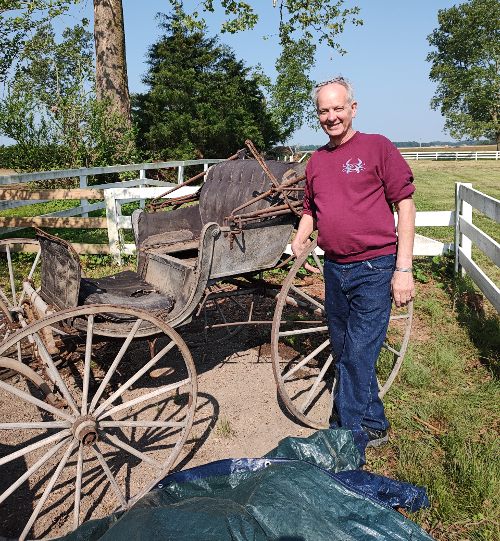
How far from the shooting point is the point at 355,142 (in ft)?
9.36

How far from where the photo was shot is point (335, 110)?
2789 millimetres

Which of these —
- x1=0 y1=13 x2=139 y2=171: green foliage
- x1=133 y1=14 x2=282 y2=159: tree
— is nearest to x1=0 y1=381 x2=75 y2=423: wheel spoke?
x1=0 y1=13 x2=139 y2=171: green foliage

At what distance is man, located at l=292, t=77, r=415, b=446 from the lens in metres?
2.79

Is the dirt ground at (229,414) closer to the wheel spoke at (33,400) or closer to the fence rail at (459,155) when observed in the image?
the wheel spoke at (33,400)

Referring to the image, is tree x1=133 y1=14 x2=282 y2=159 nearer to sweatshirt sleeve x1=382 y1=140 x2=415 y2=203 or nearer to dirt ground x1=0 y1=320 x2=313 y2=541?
dirt ground x1=0 y1=320 x2=313 y2=541

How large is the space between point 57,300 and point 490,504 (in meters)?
2.50

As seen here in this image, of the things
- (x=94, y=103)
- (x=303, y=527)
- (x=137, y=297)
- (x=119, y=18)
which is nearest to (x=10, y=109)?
(x=94, y=103)

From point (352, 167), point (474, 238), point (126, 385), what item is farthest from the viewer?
point (474, 238)

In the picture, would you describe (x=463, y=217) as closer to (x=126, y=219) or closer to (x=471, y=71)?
(x=126, y=219)

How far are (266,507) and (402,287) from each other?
4.44 feet

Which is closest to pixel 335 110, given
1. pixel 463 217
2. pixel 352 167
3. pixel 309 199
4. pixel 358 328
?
pixel 352 167

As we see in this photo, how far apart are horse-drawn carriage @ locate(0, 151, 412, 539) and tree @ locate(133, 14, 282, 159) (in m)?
16.0

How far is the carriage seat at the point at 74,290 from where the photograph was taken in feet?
9.77

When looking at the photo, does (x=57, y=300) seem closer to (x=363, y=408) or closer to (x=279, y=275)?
Answer: (x=363, y=408)
